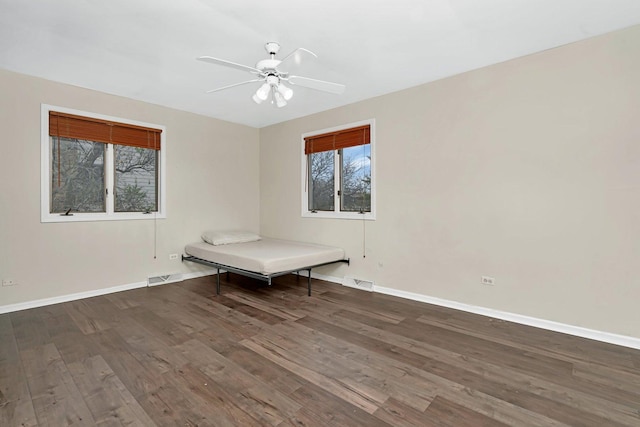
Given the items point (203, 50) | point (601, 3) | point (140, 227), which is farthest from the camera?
point (140, 227)

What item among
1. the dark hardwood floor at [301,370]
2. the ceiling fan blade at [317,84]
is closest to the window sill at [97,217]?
the dark hardwood floor at [301,370]

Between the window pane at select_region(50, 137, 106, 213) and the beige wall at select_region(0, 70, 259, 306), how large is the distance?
0.19m

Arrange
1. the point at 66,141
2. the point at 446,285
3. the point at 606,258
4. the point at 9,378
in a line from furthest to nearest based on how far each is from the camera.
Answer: the point at 66,141 → the point at 446,285 → the point at 606,258 → the point at 9,378

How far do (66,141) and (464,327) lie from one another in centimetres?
495

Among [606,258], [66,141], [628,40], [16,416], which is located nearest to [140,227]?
[66,141]

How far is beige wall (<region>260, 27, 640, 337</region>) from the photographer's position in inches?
104

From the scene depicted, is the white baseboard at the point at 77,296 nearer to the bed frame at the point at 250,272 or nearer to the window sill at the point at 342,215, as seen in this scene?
the bed frame at the point at 250,272

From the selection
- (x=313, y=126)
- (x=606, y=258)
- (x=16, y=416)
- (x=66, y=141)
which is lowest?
(x=16, y=416)

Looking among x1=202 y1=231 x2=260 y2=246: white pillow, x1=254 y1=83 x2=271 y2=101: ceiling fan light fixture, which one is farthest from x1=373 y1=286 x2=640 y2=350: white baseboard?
x1=254 y1=83 x2=271 y2=101: ceiling fan light fixture

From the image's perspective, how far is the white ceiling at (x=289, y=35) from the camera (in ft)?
7.55

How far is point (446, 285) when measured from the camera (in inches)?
141

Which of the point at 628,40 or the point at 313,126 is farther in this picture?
the point at 313,126

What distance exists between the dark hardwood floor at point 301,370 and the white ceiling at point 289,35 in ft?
8.54

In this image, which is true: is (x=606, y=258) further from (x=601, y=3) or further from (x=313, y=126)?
(x=313, y=126)
